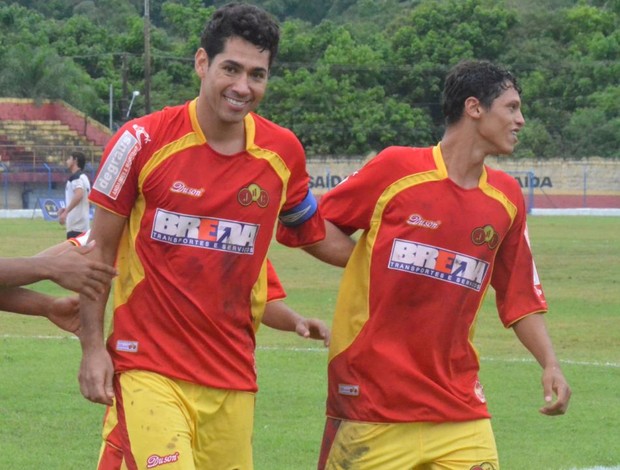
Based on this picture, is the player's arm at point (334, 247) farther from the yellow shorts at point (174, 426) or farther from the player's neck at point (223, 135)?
the yellow shorts at point (174, 426)

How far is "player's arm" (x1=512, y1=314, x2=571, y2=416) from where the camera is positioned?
17.8ft

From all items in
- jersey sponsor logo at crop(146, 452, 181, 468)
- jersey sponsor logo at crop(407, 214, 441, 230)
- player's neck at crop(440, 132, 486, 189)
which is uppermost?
player's neck at crop(440, 132, 486, 189)

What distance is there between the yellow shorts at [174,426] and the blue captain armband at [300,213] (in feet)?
2.59

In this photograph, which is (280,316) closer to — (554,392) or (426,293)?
(426,293)

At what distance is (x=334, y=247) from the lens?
224 inches

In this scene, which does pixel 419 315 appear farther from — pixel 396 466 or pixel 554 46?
pixel 554 46

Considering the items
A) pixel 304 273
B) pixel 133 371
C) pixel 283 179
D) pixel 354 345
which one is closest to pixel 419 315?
pixel 354 345

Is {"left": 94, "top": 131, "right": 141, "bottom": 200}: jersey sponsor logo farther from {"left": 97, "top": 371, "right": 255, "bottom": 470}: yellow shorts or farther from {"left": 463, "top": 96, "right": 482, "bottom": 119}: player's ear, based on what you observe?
{"left": 463, "top": 96, "right": 482, "bottom": 119}: player's ear

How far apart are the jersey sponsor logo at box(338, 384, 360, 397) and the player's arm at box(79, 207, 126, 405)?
1031mm

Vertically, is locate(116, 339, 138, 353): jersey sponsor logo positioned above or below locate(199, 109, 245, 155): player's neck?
below

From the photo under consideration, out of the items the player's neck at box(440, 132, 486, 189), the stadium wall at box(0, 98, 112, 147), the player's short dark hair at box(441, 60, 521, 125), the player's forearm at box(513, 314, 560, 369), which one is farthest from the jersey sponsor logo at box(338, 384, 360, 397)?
the stadium wall at box(0, 98, 112, 147)

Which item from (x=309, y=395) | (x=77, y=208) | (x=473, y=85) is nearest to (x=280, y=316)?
(x=473, y=85)

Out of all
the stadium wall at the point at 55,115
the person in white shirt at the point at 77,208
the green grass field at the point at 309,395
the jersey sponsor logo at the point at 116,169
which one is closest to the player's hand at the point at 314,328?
the jersey sponsor logo at the point at 116,169

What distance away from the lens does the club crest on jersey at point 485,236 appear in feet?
18.0
